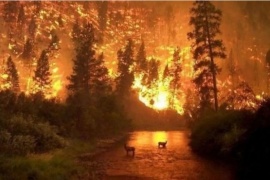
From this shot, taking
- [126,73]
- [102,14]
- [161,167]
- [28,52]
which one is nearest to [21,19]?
[28,52]

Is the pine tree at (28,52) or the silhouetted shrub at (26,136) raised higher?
the pine tree at (28,52)

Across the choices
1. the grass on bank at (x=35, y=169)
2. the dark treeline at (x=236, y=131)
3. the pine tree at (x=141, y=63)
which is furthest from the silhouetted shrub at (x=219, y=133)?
the pine tree at (x=141, y=63)

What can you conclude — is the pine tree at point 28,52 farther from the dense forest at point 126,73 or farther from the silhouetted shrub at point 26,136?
the silhouetted shrub at point 26,136

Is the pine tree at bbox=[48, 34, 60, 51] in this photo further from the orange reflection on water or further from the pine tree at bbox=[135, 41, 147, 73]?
the orange reflection on water

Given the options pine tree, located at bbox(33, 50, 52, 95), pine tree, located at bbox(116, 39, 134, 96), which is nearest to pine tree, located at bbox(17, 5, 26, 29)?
pine tree, located at bbox(116, 39, 134, 96)

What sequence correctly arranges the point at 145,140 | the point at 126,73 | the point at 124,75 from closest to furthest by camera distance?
the point at 145,140, the point at 124,75, the point at 126,73

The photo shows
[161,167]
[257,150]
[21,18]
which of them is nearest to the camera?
[257,150]

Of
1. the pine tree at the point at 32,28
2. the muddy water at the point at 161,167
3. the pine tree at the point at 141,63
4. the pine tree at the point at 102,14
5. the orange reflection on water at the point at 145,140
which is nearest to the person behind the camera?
the muddy water at the point at 161,167

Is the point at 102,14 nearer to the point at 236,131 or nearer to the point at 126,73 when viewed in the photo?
the point at 126,73

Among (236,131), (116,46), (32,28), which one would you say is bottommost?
(236,131)

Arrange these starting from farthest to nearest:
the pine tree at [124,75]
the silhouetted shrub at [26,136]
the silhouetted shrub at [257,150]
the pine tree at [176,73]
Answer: the pine tree at [176,73], the pine tree at [124,75], the silhouetted shrub at [26,136], the silhouetted shrub at [257,150]

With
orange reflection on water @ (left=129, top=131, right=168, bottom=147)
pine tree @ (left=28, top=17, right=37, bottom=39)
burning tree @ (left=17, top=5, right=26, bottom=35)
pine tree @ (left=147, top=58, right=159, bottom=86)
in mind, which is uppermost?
burning tree @ (left=17, top=5, right=26, bottom=35)

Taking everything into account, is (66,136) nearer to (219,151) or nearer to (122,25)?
(219,151)

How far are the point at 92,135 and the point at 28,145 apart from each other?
2534 centimetres
